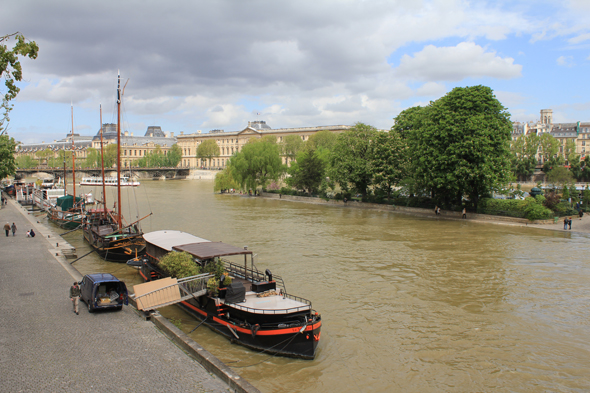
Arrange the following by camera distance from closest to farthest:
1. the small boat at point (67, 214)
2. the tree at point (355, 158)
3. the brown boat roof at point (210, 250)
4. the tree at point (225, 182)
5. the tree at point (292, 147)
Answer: the brown boat roof at point (210, 250)
the small boat at point (67, 214)
the tree at point (355, 158)
the tree at point (225, 182)
the tree at point (292, 147)

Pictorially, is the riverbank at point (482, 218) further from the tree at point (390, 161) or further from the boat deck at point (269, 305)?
the boat deck at point (269, 305)

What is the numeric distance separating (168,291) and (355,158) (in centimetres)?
4644

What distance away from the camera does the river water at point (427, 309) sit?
496 inches

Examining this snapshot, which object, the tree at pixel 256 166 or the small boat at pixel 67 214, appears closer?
the small boat at pixel 67 214

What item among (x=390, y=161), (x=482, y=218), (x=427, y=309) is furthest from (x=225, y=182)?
(x=427, y=309)

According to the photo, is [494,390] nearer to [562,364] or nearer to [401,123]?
[562,364]

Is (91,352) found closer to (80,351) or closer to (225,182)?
(80,351)

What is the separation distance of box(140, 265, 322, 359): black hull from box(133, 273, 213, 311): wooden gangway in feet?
4.48

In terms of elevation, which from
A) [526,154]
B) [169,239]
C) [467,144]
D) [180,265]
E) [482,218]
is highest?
[526,154]

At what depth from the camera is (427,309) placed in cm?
1784

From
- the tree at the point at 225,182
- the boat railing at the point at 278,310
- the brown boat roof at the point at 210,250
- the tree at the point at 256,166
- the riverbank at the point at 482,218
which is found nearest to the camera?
the boat railing at the point at 278,310

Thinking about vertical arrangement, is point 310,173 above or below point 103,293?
above

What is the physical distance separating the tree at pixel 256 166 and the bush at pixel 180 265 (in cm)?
5979

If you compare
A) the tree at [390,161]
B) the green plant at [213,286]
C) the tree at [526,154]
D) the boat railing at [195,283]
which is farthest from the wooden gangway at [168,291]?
the tree at [526,154]
